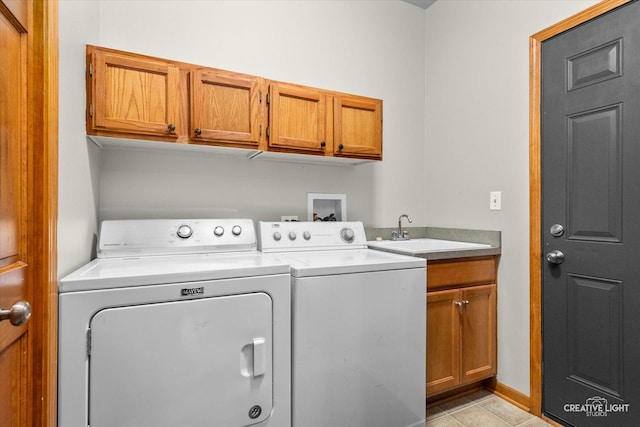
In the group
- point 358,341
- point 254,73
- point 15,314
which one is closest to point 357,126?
point 254,73

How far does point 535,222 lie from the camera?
6.18 feet

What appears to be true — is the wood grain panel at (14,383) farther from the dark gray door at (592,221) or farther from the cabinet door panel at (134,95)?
the dark gray door at (592,221)

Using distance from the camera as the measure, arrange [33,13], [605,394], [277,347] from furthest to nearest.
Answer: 1. [605,394]
2. [277,347]
3. [33,13]

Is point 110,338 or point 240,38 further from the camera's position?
point 240,38

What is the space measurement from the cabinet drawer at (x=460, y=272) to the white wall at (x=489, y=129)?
8cm

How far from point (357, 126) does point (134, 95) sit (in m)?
1.19

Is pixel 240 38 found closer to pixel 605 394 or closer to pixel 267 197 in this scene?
pixel 267 197

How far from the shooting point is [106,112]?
1505 mm

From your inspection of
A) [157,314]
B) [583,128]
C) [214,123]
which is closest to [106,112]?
[214,123]

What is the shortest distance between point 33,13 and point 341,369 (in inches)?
62.5

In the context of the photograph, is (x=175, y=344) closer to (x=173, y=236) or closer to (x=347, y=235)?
(x=173, y=236)

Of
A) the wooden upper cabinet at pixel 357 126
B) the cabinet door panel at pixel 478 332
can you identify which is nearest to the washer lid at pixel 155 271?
the wooden upper cabinet at pixel 357 126

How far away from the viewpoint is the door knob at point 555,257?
176 cm

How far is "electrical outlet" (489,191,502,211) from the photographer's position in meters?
2.11
